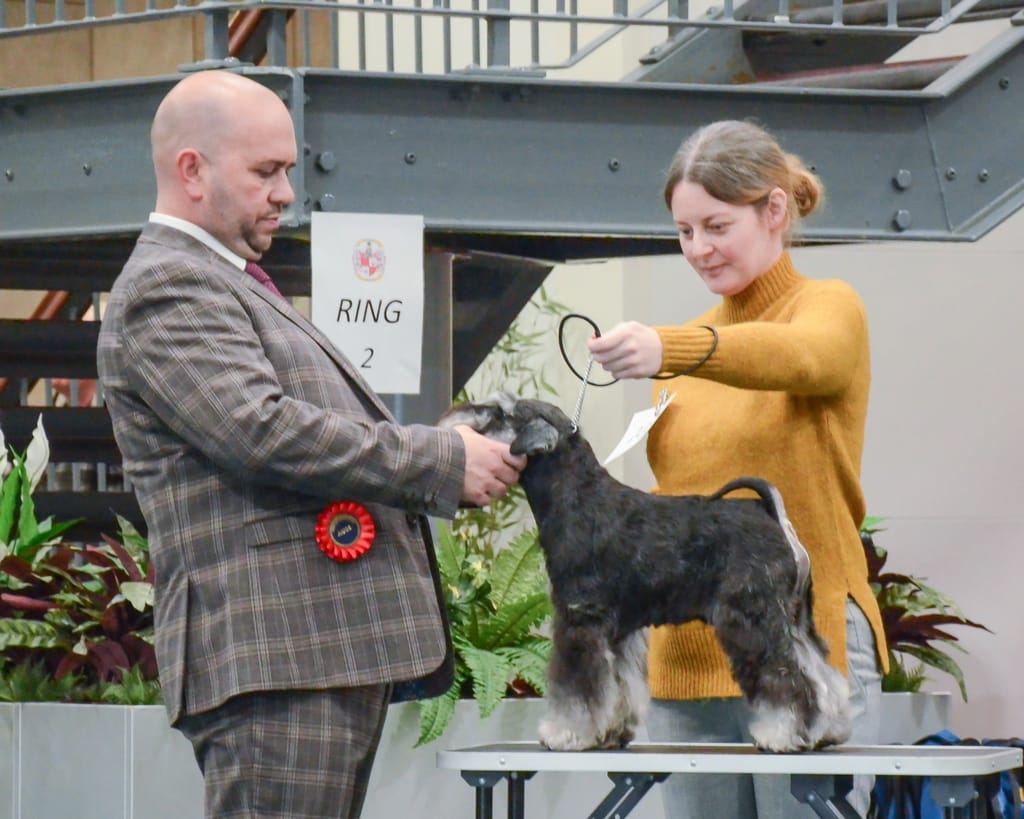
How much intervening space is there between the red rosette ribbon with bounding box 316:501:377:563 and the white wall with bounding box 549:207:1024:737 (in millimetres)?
3559

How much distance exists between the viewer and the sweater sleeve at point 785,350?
2211 mm

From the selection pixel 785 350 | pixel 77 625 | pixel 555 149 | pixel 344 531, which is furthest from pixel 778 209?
pixel 77 625

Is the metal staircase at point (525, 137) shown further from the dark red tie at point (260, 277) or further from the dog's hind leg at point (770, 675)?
the dog's hind leg at point (770, 675)

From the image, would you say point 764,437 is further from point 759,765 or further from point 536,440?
point 759,765

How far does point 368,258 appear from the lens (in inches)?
150

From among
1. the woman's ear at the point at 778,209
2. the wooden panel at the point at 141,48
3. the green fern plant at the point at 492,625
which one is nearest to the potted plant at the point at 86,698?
the green fern plant at the point at 492,625

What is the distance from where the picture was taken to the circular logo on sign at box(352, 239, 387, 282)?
379 cm

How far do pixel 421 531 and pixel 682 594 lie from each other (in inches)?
14.2

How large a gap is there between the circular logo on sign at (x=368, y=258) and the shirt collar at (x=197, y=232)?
1547 millimetres

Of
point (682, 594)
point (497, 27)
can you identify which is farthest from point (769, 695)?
point (497, 27)

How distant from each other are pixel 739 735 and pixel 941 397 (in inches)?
Result: 140

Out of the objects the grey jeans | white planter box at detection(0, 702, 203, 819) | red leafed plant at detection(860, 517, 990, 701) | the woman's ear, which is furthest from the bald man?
red leafed plant at detection(860, 517, 990, 701)

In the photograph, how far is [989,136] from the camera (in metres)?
3.96

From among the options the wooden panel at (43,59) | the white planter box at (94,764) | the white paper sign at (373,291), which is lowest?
the white planter box at (94,764)
